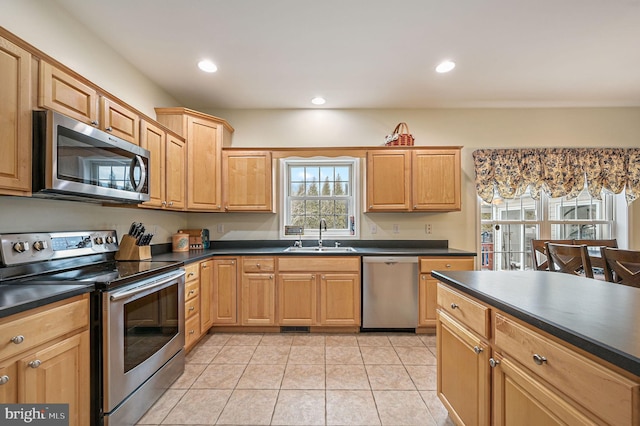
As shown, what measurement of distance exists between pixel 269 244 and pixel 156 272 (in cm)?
179

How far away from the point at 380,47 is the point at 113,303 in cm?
264

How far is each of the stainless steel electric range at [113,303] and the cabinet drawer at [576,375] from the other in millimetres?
1883

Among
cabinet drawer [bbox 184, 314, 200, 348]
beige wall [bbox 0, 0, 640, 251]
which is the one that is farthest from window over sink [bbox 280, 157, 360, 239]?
cabinet drawer [bbox 184, 314, 200, 348]

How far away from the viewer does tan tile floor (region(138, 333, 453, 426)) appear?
5.85ft

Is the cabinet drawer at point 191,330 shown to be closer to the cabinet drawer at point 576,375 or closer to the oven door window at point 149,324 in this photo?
the oven door window at point 149,324

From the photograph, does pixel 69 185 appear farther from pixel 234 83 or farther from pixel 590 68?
pixel 590 68

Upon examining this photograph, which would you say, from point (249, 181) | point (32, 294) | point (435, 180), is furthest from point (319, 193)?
point (32, 294)

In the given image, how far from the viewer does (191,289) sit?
8.47 ft

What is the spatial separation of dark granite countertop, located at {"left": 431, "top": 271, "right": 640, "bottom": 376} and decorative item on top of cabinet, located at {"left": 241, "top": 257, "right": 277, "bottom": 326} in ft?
6.11

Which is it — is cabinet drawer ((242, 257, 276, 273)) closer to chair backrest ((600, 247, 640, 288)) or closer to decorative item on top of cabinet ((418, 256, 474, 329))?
decorative item on top of cabinet ((418, 256, 474, 329))

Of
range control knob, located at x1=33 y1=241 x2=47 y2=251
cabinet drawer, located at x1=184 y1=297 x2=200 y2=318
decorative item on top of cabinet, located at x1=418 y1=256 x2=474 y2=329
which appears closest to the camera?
range control knob, located at x1=33 y1=241 x2=47 y2=251

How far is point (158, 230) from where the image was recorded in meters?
3.08

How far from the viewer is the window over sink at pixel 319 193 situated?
12.4 ft

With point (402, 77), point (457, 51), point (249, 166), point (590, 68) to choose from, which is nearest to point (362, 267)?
point (249, 166)
